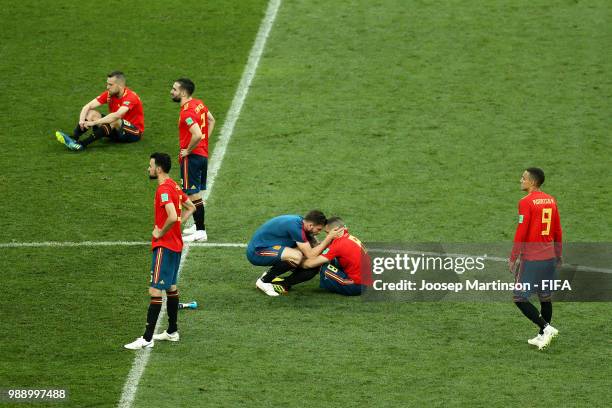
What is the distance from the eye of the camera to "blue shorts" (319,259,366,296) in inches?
537

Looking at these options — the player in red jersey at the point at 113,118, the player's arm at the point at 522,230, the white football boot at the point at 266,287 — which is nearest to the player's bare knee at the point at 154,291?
the white football boot at the point at 266,287

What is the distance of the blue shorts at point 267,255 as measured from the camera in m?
13.7

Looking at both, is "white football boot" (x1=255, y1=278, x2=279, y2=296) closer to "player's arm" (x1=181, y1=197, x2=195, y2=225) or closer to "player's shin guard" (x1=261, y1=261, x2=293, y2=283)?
"player's shin guard" (x1=261, y1=261, x2=293, y2=283)

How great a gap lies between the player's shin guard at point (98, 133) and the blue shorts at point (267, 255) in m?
4.97

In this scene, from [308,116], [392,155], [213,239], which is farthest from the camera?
[308,116]

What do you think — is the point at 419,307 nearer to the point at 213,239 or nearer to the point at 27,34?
the point at 213,239

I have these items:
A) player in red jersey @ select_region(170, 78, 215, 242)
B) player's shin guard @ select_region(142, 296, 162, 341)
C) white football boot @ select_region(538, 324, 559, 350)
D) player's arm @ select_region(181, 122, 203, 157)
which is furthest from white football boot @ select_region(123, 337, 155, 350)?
white football boot @ select_region(538, 324, 559, 350)

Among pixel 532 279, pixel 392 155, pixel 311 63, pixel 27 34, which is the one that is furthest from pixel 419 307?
Result: pixel 27 34

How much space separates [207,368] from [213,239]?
375cm

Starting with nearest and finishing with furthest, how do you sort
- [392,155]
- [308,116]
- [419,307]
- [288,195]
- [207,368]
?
[207,368] < [419,307] < [288,195] < [392,155] < [308,116]

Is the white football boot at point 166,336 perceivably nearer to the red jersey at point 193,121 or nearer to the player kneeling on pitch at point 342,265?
the player kneeling on pitch at point 342,265

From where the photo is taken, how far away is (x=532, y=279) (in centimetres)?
1226

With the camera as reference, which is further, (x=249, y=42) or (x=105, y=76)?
(x=249, y=42)

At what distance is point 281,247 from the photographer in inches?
540
